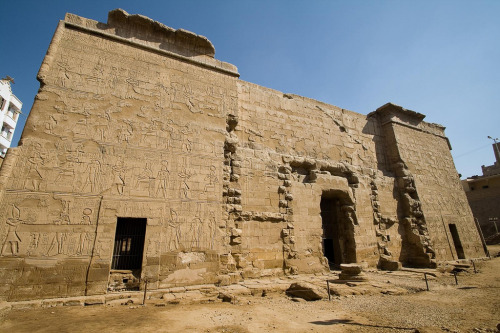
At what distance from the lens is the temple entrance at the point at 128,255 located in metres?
5.11

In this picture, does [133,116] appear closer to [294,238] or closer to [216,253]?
[216,253]

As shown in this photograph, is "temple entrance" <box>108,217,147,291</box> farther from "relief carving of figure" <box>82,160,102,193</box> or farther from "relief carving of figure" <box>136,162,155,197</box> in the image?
"relief carving of figure" <box>82,160,102,193</box>

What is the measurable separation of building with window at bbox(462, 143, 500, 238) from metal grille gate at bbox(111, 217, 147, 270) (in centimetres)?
2400

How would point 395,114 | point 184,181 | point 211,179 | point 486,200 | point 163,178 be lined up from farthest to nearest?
point 486,200
point 395,114
point 211,179
point 184,181
point 163,178

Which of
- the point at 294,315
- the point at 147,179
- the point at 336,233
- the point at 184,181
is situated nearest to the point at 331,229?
the point at 336,233

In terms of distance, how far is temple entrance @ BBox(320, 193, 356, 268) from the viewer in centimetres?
844

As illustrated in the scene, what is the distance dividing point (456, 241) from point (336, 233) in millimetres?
6428

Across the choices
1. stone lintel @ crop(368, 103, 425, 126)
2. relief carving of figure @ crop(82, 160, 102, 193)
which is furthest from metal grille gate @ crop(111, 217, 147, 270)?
stone lintel @ crop(368, 103, 425, 126)

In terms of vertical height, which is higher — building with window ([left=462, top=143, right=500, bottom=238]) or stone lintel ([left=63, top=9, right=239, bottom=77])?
stone lintel ([left=63, top=9, right=239, bottom=77])

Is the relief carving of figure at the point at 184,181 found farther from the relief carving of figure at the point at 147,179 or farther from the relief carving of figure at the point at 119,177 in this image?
the relief carving of figure at the point at 119,177

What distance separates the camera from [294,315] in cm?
402

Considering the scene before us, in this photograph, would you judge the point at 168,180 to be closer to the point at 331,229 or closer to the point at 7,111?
the point at 331,229

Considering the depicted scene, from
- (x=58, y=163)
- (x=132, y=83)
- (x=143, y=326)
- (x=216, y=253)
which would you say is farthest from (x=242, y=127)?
(x=143, y=326)

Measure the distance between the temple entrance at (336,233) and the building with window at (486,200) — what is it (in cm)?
1757
